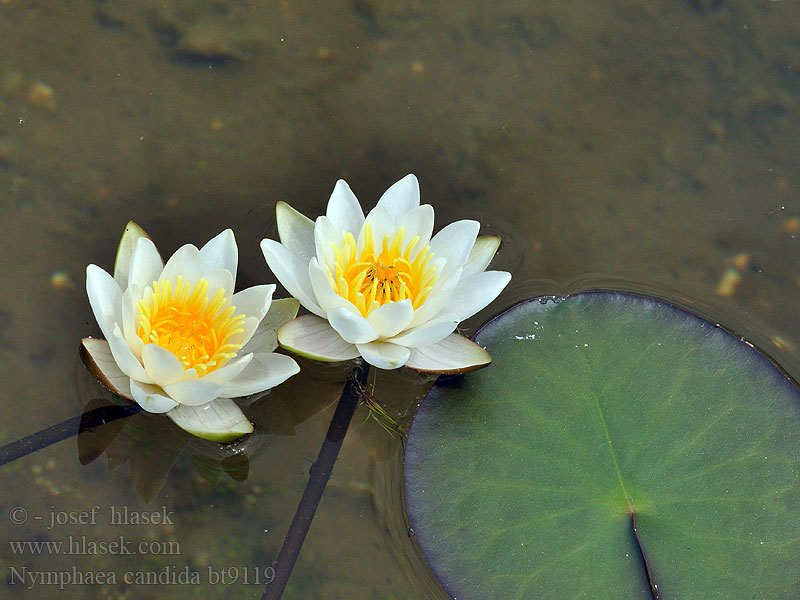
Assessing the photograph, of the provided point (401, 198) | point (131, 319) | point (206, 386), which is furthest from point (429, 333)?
point (131, 319)

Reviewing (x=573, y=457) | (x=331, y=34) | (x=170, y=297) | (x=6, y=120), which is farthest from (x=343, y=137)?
(x=573, y=457)

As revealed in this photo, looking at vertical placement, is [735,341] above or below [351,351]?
above

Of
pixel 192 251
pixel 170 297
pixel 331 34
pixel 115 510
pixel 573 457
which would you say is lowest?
pixel 115 510

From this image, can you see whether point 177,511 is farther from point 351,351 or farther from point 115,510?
point 351,351

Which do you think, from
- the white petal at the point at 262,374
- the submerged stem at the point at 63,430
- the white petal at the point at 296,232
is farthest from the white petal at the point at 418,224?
the submerged stem at the point at 63,430

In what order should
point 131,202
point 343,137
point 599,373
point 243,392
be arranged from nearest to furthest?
1. point 243,392
2. point 599,373
3. point 131,202
4. point 343,137

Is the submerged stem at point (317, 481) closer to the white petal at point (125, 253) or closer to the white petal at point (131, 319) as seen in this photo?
the white petal at point (131, 319)

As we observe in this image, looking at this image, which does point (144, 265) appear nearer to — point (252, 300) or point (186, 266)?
point (186, 266)
